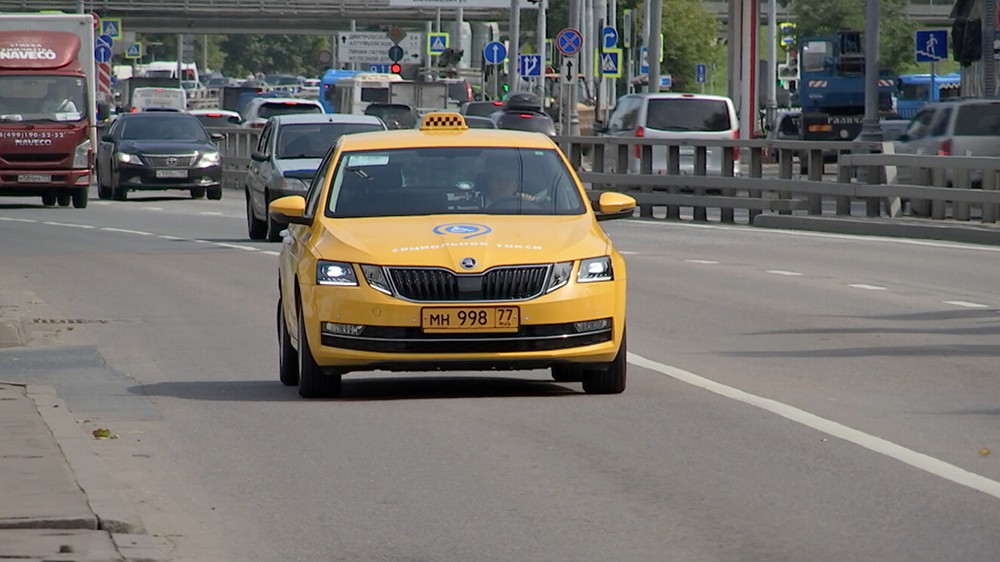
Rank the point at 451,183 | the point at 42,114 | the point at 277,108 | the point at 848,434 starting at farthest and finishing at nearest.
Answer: the point at 277,108
the point at 42,114
the point at 451,183
the point at 848,434

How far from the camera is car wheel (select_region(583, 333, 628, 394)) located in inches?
472

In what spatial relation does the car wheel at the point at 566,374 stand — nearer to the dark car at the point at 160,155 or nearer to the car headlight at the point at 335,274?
the car headlight at the point at 335,274

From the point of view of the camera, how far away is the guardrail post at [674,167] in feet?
110

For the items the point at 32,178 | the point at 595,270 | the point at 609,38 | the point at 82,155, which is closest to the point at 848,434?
the point at 595,270

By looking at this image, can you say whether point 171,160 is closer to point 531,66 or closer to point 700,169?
point 700,169

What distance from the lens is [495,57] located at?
67688 millimetres

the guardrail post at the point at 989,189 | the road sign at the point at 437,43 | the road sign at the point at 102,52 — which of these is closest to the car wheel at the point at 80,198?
the guardrail post at the point at 989,189

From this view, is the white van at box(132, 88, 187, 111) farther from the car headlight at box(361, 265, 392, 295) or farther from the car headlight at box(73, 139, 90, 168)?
the car headlight at box(361, 265, 392, 295)

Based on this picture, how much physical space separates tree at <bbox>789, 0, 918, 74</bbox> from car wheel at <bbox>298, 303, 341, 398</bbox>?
3680 inches

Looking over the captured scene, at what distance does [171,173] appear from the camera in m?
40.2

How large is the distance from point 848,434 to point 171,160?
30.8 meters

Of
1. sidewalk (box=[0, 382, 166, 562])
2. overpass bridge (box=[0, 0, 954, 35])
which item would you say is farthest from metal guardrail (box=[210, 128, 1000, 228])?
overpass bridge (box=[0, 0, 954, 35])

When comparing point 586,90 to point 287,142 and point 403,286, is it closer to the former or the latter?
point 287,142

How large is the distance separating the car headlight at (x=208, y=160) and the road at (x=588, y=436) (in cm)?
2028
